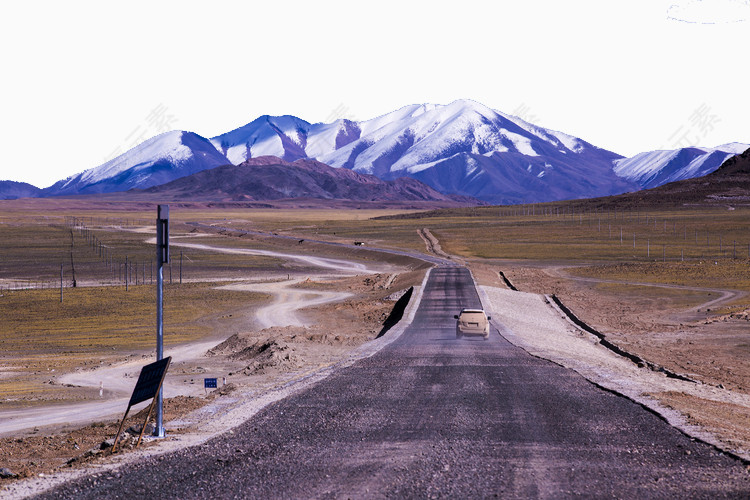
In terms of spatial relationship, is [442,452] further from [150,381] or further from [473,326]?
[473,326]

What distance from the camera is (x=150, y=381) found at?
15.1m

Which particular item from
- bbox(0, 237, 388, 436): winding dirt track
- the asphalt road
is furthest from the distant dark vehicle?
the asphalt road

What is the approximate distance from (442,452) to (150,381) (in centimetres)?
547

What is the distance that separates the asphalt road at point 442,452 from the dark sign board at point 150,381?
144 cm

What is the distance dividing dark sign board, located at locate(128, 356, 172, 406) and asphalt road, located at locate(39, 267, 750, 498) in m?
1.44

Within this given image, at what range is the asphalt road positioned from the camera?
12016mm

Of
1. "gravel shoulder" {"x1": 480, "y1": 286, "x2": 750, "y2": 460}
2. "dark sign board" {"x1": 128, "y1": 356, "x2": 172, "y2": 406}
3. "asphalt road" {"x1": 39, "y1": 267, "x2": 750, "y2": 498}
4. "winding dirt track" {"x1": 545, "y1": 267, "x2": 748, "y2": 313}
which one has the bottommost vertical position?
"winding dirt track" {"x1": 545, "y1": 267, "x2": 748, "y2": 313}

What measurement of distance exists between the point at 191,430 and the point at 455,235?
473 ft

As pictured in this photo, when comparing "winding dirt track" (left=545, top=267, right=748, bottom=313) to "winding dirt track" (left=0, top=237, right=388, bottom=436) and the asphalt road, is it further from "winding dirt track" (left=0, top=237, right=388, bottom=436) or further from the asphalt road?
the asphalt road

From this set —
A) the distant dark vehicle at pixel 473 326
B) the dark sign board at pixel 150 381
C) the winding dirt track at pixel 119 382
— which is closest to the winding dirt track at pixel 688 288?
the winding dirt track at pixel 119 382

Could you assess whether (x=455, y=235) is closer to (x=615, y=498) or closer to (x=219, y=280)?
(x=219, y=280)

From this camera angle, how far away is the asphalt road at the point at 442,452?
1202 cm

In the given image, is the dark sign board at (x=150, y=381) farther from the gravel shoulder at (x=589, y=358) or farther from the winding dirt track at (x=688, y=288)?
the winding dirt track at (x=688, y=288)

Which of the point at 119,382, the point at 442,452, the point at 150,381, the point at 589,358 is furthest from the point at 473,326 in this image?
the point at 150,381
